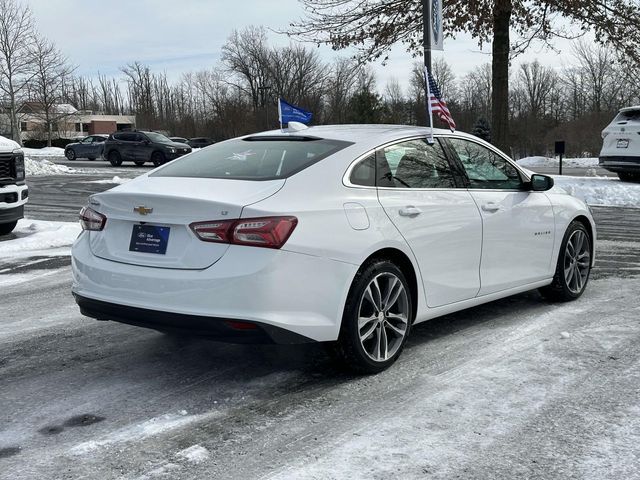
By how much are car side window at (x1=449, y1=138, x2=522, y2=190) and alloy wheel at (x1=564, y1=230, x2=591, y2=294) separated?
893 millimetres

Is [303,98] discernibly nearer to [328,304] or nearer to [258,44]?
[258,44]

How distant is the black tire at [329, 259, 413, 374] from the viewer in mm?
3977

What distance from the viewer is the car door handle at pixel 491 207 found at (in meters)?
5.04

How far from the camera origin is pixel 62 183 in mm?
22172

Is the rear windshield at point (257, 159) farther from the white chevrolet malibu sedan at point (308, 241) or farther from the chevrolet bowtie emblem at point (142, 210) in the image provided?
the chevrolet bowtie emblem at point (142, 210)

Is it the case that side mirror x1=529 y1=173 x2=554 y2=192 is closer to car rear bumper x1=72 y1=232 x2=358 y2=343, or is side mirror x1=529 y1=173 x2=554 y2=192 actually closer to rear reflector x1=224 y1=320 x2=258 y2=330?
car rear bumper x1=72 y1=232 x2=358 y2=343

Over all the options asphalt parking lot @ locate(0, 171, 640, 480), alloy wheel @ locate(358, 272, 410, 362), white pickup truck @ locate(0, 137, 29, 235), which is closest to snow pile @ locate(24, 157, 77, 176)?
white pickup truck @ locate(0, 137, 29, 235)

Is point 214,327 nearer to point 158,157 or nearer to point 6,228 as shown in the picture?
point 6,228

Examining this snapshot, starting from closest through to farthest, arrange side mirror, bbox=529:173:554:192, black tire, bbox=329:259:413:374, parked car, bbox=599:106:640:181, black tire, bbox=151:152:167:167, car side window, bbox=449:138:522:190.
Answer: black tire, bbox=329:259:413:374, car side window, bbox=449:138:522:190, side mirror, bbox=529:173:554:192, parked car, bbox=599:106:640:181, black tire, bbox=151:152:167:167

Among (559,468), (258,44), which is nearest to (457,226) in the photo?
(559,468)

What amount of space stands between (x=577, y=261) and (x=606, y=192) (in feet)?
37.6

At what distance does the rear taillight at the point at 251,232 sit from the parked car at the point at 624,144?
1580cm

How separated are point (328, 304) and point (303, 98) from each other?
6986 centimetres

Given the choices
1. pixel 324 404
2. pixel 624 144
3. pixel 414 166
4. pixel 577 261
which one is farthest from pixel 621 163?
pixel 324 404
